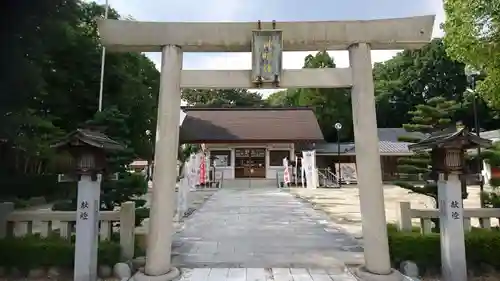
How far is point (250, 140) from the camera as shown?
26.8 meters

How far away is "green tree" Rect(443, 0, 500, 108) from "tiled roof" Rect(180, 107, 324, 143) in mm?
15167

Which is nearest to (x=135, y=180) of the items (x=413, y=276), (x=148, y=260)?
(x=148, y=260)

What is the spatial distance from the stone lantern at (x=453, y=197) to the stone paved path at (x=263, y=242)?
1.41m

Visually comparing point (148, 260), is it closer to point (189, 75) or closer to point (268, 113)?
point (189, 75)

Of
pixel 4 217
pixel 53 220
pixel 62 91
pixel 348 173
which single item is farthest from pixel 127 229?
pixel 348 173

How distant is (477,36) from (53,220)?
12.1 m

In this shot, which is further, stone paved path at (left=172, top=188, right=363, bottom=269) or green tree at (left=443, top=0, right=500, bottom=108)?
green tree at (left=443, top=0, right=500, bottom=108)

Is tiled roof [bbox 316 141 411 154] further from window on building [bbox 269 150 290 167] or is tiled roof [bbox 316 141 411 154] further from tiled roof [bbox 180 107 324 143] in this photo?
window on building [bbox 269 150 290 167]

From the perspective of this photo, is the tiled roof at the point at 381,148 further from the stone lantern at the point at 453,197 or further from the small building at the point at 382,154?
the stone lantern at the point at 453,197

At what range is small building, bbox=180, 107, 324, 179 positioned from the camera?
26.8 metres

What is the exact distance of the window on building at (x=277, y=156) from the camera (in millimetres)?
27830

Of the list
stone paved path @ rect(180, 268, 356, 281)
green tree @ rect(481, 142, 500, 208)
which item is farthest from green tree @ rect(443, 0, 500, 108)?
stone paved path @ rect(180, 268, 356, 281)

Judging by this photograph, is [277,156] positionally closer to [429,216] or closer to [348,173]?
[348,173]

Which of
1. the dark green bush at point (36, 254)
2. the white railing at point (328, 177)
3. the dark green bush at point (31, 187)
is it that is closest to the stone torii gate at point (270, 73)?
the dark green bush at point (36, 254)
